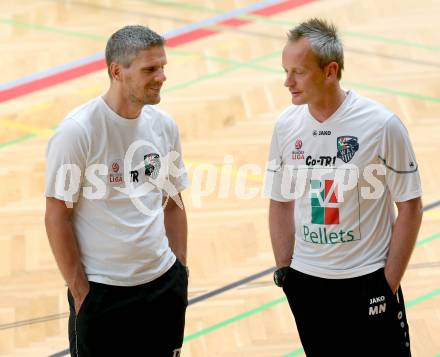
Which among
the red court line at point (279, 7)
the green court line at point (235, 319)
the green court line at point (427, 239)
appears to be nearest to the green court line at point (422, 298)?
the green court line at point (427, 239)

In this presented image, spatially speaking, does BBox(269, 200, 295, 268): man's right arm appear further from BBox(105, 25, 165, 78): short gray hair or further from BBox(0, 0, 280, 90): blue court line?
BBox(0, 0, 280, 90): blue court line

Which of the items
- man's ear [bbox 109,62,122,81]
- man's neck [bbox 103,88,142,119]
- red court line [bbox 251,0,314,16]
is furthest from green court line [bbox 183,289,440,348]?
red court line [bbox 251,0,314,16]

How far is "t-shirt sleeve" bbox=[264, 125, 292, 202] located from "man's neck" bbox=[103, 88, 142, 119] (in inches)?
26.8

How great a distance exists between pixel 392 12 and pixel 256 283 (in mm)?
5794

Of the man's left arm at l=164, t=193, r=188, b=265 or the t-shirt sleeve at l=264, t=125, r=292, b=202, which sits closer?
the t-shirt sleeve at l=264, t=125, r=292, b=202

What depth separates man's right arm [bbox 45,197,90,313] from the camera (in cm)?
441

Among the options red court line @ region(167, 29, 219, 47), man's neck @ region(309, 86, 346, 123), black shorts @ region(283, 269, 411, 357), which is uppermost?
red court line @ region(167, 29, 219, 47)

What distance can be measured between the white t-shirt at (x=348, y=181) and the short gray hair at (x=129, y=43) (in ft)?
2.51

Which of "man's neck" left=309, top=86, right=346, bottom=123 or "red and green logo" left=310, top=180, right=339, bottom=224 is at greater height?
"man's neck" left=309, top=86, right=346, bottom=123

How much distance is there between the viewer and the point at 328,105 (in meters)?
4.53

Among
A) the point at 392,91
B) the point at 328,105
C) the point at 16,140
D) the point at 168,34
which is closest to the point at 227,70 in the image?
the point at 168,34

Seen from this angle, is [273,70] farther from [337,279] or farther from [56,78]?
[337,279]

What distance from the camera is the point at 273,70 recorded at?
1039 cm

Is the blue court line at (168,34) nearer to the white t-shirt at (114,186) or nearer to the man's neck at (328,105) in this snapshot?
the white t-shirt at (114,186)
